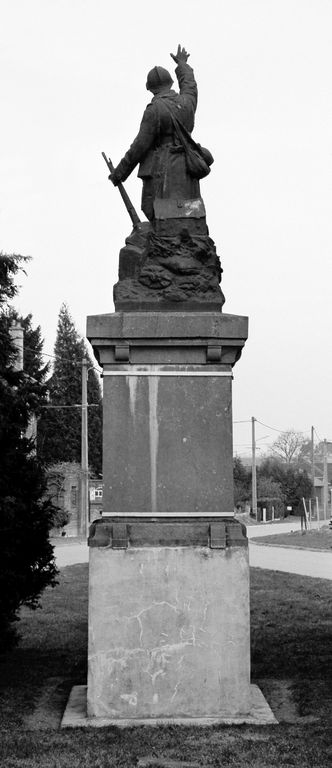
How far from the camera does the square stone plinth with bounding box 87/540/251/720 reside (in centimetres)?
764

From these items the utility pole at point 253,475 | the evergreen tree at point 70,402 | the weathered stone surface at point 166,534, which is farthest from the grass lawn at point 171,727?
the utility pole at point 253,475

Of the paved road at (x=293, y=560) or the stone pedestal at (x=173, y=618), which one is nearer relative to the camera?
the stone pedestal at (x=173, y=618)

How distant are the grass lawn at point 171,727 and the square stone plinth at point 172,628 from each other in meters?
0.37

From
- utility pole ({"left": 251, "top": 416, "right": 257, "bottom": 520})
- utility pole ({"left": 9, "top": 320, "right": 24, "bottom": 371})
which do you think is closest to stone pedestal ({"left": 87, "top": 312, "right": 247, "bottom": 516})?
utility pole ({"left": 9, "top": 320, "right": 24, "bottom": 371})

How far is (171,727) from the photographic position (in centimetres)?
734

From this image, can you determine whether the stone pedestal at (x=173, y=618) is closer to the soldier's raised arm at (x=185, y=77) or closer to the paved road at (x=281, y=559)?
the soldier's raised arm at (x=185, y=77)

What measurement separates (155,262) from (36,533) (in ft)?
9.37

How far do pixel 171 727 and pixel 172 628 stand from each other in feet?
2.45

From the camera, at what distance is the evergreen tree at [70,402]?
183 feet

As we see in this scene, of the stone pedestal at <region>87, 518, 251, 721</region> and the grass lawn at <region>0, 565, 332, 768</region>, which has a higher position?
the stone pedestal at <region>87, 518, 251, 721</region>

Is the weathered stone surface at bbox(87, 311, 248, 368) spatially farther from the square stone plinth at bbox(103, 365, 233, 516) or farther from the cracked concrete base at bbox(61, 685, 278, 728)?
the cracked concrete base at bbox(61, 685, 278, 728)

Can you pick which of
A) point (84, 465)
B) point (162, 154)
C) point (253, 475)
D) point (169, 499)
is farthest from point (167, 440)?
point (253, 475)

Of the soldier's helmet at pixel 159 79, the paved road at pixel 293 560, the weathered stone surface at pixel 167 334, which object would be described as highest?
the soldier's helmet at pixel 159 79

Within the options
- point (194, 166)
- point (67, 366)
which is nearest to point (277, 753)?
point (194, 166)
